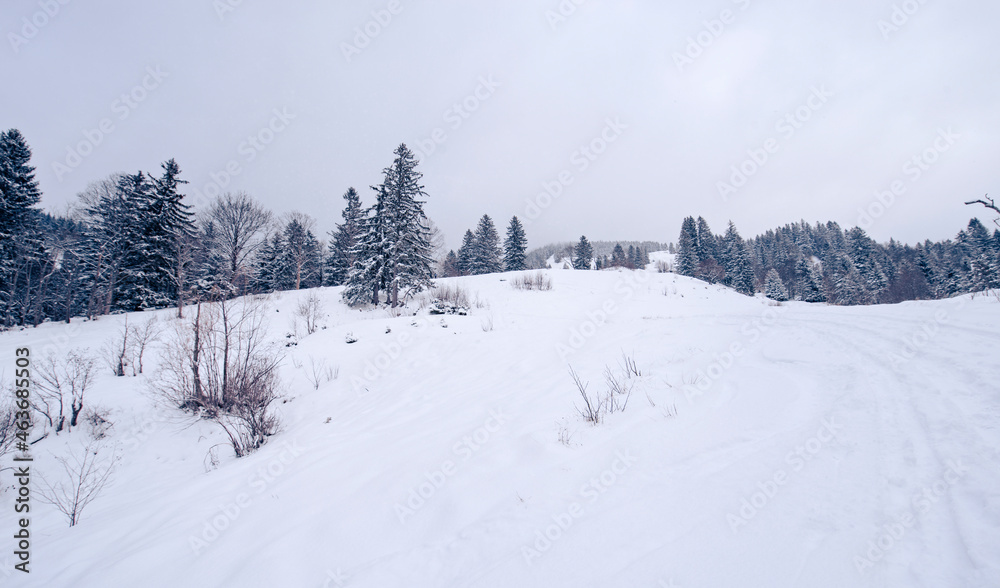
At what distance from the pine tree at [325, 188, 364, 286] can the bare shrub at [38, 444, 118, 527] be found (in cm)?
2365

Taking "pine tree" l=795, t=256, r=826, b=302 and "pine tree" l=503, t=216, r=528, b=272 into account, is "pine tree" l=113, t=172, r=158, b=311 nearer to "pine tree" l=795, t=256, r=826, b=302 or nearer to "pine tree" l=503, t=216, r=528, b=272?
"pine tree" l=503, t=216, r=528, b=272

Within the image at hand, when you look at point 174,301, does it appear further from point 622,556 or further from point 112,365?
point 622,556

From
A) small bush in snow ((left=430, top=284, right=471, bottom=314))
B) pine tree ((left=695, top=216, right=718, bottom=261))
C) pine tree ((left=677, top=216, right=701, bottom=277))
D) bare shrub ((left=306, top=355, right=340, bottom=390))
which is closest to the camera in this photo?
bare shrub ((left=306, top=355, right=340, bottom=390))

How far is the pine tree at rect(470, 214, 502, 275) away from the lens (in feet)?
134

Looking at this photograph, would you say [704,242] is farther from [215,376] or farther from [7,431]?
[7,431]

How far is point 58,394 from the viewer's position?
6973 mm

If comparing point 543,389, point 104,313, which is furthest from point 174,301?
point 543,389

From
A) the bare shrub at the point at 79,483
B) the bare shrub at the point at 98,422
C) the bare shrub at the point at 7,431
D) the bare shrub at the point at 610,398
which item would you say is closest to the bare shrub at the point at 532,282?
the bare shrub at the point at 610,398

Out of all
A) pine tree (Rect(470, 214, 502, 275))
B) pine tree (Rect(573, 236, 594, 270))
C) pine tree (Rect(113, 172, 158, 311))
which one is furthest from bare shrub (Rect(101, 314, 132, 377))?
pine tree (Rect(573, 236, 594, 270))

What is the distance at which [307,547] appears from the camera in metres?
2.43

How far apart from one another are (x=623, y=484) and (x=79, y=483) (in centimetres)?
675

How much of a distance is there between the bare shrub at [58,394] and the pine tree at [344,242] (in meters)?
21.6

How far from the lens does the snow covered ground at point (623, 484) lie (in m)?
1.71

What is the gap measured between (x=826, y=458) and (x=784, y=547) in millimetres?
1074
